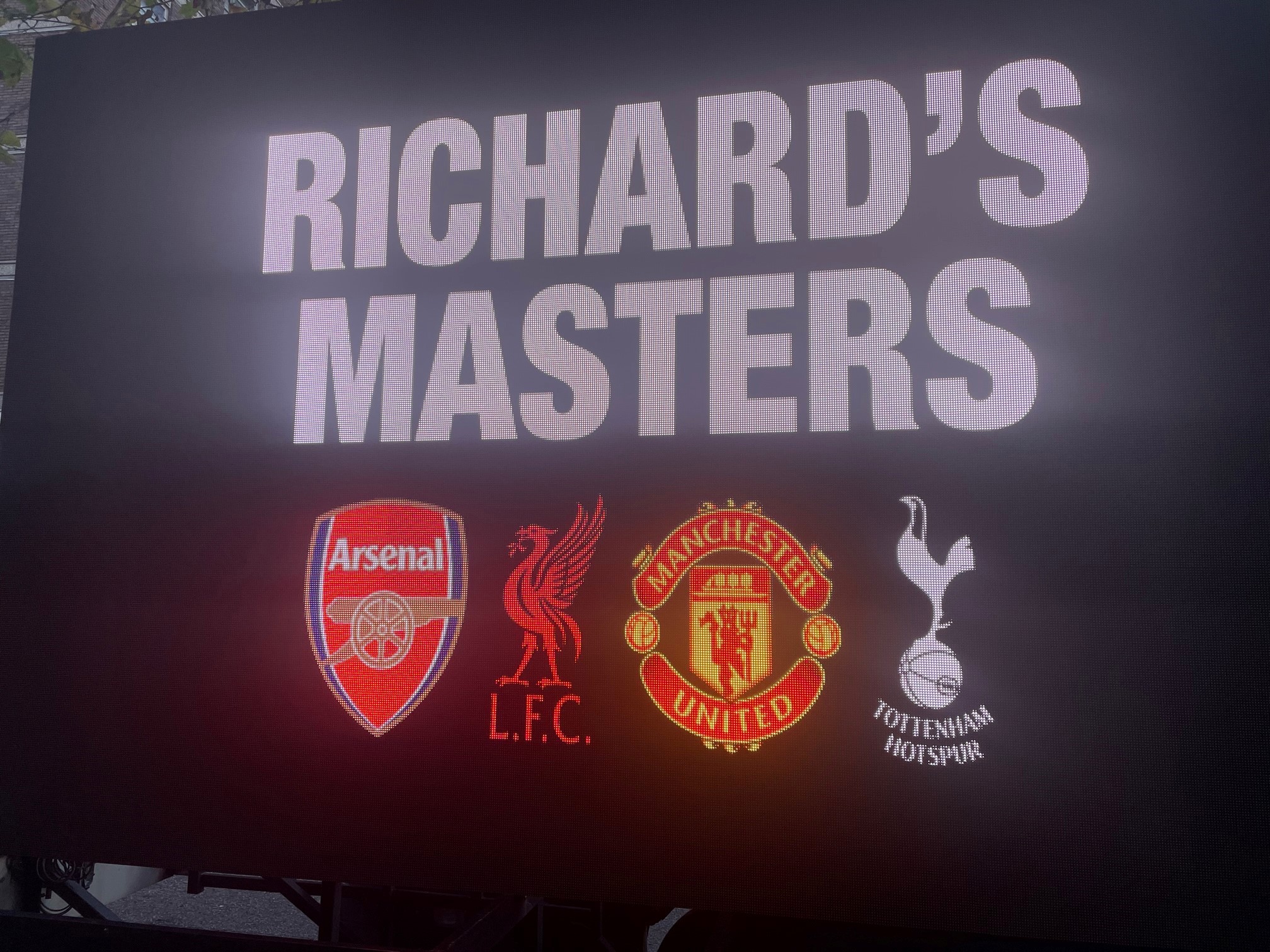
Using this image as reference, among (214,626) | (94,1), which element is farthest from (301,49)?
(94,1)

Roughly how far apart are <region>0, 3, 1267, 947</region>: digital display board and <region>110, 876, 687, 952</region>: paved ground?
3.32m

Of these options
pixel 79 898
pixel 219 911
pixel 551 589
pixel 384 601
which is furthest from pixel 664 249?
pixel 219 911

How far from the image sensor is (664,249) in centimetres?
193

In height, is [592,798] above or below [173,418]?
below

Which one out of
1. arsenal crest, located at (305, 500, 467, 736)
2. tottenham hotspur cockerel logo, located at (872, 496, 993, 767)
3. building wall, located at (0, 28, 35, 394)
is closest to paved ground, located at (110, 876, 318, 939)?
arsenal crest, located at (305, 500, 467, 736)

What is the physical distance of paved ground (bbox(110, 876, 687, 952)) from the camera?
4941 mm

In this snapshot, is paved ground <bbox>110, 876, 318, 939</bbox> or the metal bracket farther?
paved ground <bbox>110, 876, 318, 939</bbox>

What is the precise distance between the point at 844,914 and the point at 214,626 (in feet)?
4.75

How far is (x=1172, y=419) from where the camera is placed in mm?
1678

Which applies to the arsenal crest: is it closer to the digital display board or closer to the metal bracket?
the digital display board

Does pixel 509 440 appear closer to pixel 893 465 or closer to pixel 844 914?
pixel 893 465

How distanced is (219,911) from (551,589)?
479 cm

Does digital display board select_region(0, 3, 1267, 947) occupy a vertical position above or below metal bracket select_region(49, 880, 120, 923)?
above

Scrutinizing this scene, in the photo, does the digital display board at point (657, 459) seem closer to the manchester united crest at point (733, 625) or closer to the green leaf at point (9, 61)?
the manchester united crest at point (733, 625)
